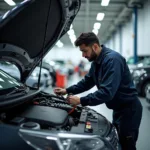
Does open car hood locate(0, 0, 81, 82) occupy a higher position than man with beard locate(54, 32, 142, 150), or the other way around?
open car hood locate(0, 0, 81, 82)

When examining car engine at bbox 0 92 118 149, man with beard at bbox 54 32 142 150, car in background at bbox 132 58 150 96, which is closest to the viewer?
car engine at bbox 0 92 118 149

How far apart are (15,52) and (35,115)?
712 mm

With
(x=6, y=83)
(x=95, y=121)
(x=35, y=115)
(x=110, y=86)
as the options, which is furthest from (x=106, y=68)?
(x=6, y=83)

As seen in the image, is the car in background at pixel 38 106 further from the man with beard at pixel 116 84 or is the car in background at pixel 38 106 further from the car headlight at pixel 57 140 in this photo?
the man with beard at pixel 116 84

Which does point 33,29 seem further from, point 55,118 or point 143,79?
point 143,79

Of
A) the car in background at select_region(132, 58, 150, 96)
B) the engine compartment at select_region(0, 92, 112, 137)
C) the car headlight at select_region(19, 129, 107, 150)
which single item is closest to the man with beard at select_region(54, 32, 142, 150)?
the engine compartment at select_region(0, 92, 112, 137)

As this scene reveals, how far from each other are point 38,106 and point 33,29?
2.47 feet

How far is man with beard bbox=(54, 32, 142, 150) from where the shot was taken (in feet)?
7.07

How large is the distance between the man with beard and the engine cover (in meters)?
0.19

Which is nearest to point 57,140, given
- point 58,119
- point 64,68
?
point 58,119

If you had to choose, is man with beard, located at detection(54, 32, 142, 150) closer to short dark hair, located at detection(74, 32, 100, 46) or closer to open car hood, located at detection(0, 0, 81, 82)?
short dark hair, located at detection(74, 32, 100, 46)

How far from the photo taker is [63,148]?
56.4 inches

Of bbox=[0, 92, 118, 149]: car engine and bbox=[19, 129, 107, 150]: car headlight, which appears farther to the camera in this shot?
bbox=[0, 92, 118, 149]: car engine

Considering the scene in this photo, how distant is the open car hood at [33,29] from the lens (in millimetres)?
2006
